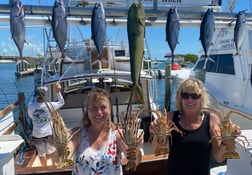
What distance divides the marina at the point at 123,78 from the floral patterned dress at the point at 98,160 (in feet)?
0.86

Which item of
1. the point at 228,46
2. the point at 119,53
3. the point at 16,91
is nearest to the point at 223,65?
the point at 228,46

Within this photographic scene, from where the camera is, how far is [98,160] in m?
2.17

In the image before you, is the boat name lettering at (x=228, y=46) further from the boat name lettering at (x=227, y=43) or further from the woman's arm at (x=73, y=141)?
the woman's arm at (x=73, y=141)

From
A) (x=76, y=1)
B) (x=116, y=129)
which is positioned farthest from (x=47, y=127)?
(x=116, y=129)

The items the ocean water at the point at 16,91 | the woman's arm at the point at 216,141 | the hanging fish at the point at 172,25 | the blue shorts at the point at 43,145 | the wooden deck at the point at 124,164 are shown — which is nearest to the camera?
the woman's arm at the point at 216,141

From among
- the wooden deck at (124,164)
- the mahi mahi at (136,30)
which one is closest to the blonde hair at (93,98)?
the mahi mahi at (136,30)

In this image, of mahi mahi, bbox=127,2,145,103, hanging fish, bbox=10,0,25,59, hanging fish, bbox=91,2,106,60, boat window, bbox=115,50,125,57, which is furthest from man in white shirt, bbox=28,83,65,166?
Answer: boat window, bbox=115,50,125,57

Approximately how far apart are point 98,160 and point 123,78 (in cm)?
418

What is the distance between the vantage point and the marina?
9.21 feet

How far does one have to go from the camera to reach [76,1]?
5.70 m

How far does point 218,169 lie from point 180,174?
183 cm

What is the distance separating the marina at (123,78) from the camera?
9.21 feet

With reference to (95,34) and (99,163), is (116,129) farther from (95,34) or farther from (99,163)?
(95,34)

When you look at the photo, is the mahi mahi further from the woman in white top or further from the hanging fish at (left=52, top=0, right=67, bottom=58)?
the hanging fish at (left=52, top=0, right=67, bottom=58)
